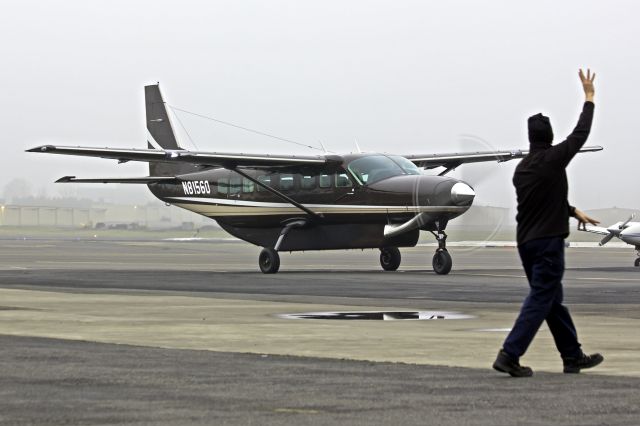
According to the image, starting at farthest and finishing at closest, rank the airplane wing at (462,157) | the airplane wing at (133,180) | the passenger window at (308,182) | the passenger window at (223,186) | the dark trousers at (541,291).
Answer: the airplane wing at (133,180) → the airplane wing at (462,157) → the passenger window at (223,186) → the passenger window at (308,182) → the dark trousers at (541,291)

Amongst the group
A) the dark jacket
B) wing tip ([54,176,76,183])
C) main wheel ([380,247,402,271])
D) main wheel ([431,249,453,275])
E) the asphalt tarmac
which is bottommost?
main wheel ([380,247,402,271])

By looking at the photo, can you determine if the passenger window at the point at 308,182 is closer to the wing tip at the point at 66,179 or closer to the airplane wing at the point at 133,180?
the airplane wing at the point at 133,180

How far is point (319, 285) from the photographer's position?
89.5 ft

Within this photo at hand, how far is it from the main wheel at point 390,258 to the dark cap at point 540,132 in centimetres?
2576

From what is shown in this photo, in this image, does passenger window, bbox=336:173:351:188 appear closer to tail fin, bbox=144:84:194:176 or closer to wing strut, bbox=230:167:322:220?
wing strut, bbox=230:167:322:220

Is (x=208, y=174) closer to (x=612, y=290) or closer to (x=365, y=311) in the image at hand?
(x=612, y=290)

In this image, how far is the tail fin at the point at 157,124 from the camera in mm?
42969

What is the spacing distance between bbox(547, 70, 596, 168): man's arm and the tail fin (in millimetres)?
32387

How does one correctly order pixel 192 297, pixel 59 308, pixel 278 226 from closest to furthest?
pixel 59 308
pixel 192 297
pixel 278 226

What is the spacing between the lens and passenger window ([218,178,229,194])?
38906mm

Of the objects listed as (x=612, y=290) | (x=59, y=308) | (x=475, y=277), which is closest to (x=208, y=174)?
(x=475, y=277)

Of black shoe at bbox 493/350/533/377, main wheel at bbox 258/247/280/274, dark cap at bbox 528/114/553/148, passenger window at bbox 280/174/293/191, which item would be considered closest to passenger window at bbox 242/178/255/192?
passenger window at bbox 280/174/293/191

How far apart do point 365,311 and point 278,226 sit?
1862cm

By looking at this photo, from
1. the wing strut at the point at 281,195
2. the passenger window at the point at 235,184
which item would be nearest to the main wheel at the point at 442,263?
the wing strut at the point at 281,195
